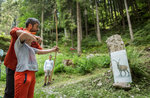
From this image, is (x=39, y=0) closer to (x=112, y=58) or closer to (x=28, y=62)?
(x=112, y=58)

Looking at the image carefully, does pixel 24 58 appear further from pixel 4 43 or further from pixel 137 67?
pixel 4 43

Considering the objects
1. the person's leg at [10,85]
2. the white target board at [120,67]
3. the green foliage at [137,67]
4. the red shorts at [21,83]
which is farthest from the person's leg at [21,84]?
the green foliage at [137,67]

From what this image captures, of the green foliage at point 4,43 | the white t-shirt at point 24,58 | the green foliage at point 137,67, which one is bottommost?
the green foliage at point 137,67

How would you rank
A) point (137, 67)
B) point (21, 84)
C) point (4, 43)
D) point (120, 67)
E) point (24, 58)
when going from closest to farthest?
point (21, 84)
point (24, 58)
point (137, 67)
point (120, 67)
point (4, 43)

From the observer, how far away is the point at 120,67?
14.5 feet

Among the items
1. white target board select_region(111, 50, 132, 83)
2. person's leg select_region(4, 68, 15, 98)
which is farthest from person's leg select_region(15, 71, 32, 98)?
white target board select_region(111, 50, 132, 83)

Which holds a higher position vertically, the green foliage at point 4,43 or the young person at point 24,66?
the green foliage at point 4,43

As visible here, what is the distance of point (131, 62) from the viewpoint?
173 inches

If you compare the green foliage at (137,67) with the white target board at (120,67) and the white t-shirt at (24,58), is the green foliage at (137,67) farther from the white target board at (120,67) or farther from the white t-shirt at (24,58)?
the white t-shirt at (24,58)

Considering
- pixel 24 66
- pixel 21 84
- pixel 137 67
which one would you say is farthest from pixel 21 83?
pixel 137 67

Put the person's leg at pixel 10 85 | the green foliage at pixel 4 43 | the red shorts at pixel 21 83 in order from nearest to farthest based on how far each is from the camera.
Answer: the red shorts at pixel 21 83 < the person's leg at pixel 10 85 < the green foliage at pixel 4 43

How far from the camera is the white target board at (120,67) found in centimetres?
425

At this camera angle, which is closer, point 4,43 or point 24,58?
point 24,58

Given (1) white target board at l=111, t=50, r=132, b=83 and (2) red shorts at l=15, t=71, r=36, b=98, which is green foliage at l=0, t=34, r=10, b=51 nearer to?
(1) white target board at l=111, t=50, r=132, b=83
